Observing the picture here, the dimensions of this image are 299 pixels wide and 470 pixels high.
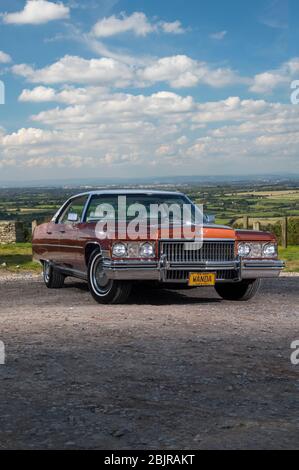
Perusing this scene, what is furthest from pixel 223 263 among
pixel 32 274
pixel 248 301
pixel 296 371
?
pixel 32 274

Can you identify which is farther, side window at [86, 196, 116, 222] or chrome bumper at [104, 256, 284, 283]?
side window at [86, 196, 116, 222]

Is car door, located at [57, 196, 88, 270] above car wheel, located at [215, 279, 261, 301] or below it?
above

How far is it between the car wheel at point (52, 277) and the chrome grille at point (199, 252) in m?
3.22

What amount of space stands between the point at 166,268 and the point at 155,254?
25 centimetres

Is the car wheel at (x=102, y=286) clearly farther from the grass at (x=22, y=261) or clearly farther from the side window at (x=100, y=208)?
the grass at (x=22, y=261)

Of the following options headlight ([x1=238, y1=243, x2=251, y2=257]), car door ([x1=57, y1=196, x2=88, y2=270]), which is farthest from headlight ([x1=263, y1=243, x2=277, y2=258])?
car door ([x1=57, y1=196, x2=88, y2=270])

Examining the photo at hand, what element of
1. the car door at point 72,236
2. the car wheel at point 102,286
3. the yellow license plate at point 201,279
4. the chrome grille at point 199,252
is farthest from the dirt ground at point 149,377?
the car door at point 72,236

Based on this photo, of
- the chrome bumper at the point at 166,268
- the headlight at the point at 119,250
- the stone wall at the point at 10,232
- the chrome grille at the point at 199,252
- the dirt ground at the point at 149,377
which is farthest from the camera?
the stone wall at the point at 10,232

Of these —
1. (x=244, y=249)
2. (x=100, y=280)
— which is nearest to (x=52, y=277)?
(x=100, y=280)

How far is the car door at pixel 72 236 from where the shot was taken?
34.7 ft

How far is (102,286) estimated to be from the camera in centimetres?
991

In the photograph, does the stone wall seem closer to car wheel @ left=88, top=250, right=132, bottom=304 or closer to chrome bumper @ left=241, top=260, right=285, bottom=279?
car wheel @ left=88, top=250, right=132, bottom=304

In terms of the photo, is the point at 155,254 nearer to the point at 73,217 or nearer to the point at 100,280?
the point at 100,280

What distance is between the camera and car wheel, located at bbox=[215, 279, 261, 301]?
10.6 m
